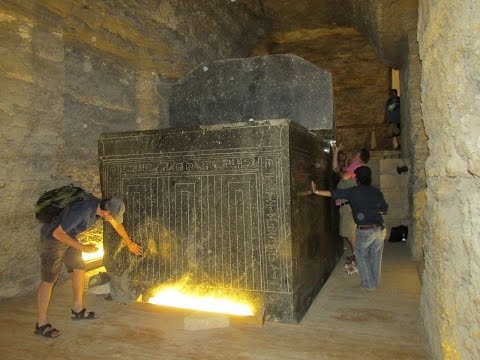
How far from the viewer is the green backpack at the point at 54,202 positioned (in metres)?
2.64

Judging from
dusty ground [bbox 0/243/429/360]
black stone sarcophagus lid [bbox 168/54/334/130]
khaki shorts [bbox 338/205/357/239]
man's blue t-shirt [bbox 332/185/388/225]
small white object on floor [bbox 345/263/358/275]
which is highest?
black stone sarcophagus lid [bbox 168/54/334/130]

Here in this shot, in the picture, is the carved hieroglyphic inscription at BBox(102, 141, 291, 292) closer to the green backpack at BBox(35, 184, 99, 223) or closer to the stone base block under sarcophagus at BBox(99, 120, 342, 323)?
the stone base block under sarcophagus at BBox(99, 120, 342, 323)

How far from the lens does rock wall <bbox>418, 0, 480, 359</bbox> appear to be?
1.32m

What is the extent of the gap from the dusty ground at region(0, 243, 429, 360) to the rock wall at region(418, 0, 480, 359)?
1.30 ft

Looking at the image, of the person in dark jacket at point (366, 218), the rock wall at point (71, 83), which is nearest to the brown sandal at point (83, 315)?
the rock wall at point (71, 83)

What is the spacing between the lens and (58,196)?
8.94 ft

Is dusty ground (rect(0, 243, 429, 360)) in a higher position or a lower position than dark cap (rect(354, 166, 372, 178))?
lower

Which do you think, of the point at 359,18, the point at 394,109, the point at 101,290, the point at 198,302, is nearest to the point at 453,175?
the point at 198,302

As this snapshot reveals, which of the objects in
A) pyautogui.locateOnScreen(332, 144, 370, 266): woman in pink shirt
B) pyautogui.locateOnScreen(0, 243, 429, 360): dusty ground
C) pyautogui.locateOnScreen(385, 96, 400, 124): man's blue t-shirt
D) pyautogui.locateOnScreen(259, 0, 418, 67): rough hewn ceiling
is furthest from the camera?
pyautogui.locateOnScreen(385, 96, 400, 124): man's blue t-shirt

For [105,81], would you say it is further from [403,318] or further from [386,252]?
[386,252]

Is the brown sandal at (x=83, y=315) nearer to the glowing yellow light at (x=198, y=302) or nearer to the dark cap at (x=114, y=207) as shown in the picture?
the glowing yellow light at (x=198, y=302)

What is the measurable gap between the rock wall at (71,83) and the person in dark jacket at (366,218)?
8.99ft

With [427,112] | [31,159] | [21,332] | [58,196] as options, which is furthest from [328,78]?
[21,332]

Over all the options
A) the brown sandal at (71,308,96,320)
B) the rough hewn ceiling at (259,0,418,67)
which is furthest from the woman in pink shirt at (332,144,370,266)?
the brown sandal at (71,308,96,320)
